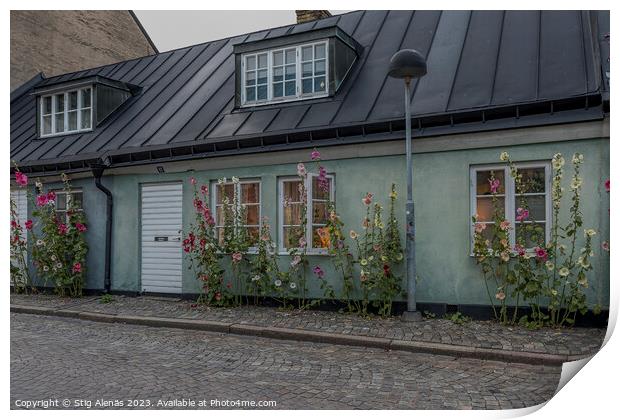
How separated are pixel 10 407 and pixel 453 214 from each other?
554cm

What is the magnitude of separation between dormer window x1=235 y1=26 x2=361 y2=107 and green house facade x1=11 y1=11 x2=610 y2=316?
1.0 inches

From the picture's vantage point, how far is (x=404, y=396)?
4164mm

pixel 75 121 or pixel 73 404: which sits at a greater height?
pixel 75 121

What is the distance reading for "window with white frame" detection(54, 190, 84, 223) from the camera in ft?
33.0

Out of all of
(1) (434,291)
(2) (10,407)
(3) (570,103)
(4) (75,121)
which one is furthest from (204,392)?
(4) (75,121)

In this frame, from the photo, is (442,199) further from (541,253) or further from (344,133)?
(344,133)

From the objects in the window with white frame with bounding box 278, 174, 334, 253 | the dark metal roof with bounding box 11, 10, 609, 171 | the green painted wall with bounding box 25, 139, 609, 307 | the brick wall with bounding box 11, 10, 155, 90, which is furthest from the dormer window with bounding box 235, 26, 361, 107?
the brick wall with bounding box 11, 10, 155, 90

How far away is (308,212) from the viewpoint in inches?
317

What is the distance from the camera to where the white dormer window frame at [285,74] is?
888cm

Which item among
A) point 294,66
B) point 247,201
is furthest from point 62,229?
point 294,66

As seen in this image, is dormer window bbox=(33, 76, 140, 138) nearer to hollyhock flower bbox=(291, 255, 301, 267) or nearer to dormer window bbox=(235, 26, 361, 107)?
dormer window bbox=(235, 26, 361, 107)

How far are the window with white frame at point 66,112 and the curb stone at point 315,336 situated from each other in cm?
466

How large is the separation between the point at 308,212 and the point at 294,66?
2822 millimetres

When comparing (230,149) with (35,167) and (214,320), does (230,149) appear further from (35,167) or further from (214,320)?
(35,167)
